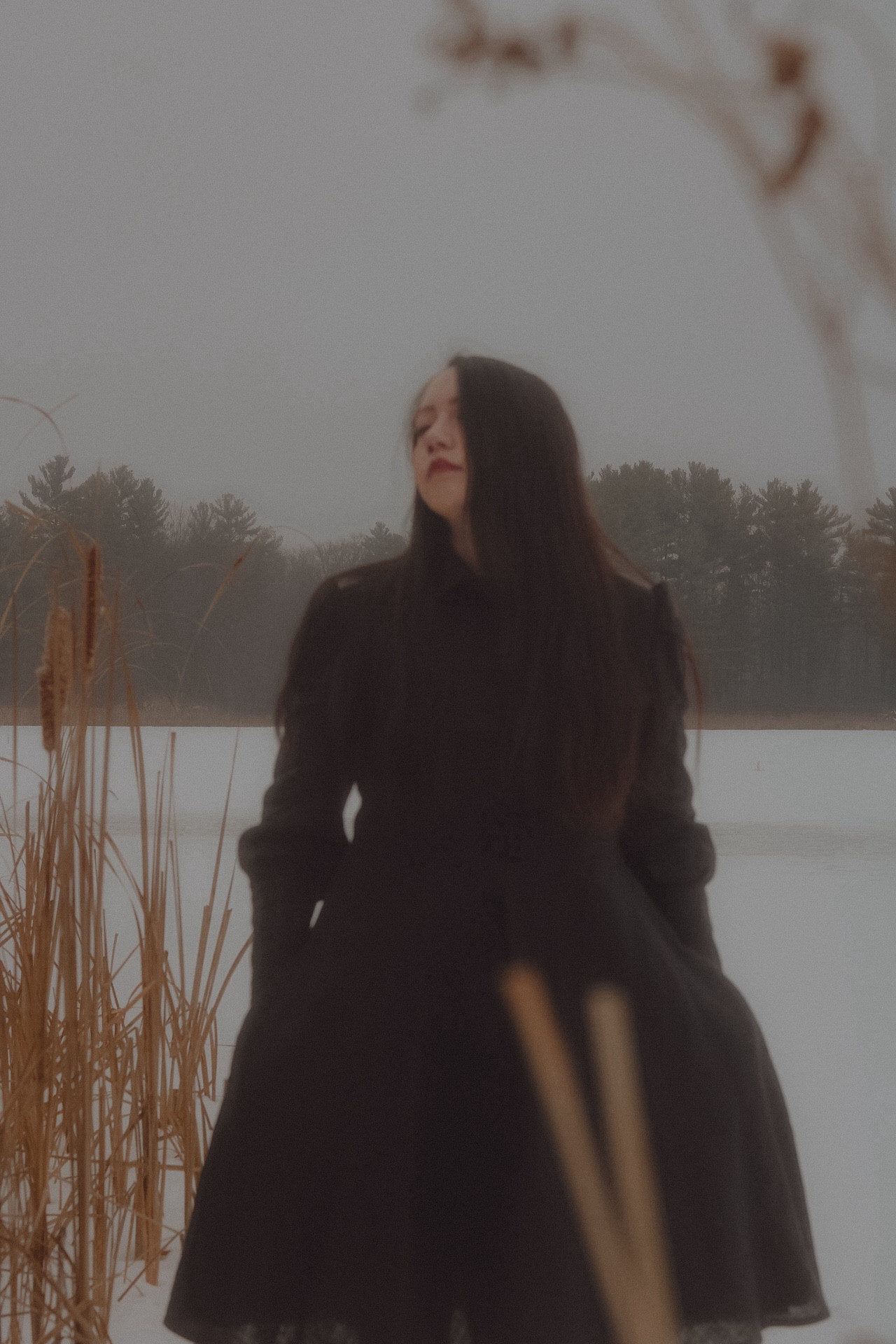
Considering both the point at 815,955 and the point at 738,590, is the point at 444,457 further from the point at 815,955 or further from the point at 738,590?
the point at 738,590

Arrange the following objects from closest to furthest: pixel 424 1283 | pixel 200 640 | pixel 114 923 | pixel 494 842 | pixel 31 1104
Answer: pixel 424 1283
pixel 494 842
pixel 31 1104
pixel 200 640
pixel 114 923

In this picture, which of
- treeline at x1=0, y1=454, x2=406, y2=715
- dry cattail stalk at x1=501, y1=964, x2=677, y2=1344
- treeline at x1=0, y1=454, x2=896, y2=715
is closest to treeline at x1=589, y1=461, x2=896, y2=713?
treeline at x1=0, y1=454, x2=896, y2=715

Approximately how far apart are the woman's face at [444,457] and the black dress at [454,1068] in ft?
0.41

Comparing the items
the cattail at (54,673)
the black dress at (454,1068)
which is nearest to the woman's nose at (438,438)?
the black dress at (454,1068)

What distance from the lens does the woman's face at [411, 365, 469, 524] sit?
3.35 feet

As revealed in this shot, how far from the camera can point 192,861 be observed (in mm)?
4051

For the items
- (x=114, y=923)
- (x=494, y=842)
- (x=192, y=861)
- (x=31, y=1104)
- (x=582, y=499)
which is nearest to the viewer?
(x=494, y=842)

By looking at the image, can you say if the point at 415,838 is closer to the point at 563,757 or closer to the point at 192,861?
the point at 563,757

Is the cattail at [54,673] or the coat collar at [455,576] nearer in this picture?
the cattail at [54,673]

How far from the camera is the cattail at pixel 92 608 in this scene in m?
0.67

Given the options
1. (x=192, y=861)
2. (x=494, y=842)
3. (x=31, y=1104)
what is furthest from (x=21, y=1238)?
(x=192, y=861)

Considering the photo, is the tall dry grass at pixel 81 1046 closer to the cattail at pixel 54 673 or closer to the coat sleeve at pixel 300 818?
the cattail at pixel 54 673

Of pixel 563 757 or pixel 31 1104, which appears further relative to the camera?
pixel 31 1104

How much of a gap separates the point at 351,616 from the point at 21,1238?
655 mm
